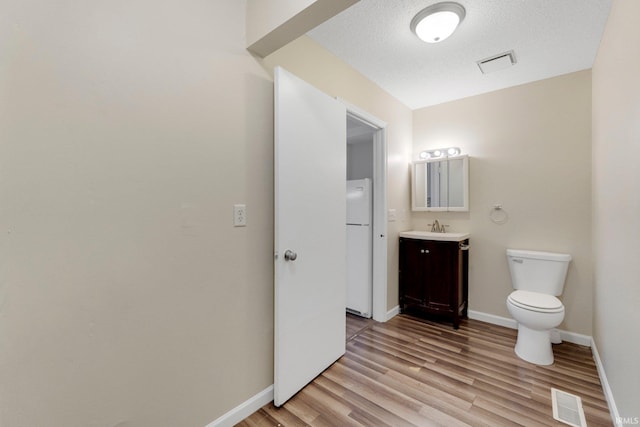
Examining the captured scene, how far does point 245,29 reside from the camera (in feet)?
5.05

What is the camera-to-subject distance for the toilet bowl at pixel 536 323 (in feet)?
6.56

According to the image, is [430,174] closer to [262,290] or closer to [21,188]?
[262,290]

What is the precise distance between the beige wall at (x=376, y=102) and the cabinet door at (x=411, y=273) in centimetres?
7

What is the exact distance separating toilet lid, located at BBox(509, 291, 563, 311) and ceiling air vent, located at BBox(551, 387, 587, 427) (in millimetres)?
525

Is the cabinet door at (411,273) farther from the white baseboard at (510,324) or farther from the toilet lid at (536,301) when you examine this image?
the toilet lid at (536,301)

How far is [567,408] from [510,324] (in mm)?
1173

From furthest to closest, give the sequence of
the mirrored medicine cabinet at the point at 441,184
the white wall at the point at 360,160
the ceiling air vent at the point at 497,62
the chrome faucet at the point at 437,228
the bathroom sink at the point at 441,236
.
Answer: the white wall at the point at 360,160, the chrome faucet at the point at 437,228, the mirrored medicine cabinet at the point at 441,184, the bathroom sink at the point at 441,236, the ceiling air vent at the point at 497,62

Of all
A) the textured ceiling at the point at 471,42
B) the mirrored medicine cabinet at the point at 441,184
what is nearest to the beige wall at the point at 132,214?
the textured ceiling at the point at 471,42

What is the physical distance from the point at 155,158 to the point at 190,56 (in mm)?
530

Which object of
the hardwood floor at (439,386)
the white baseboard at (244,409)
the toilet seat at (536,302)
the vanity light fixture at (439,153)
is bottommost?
the hardwood floor at (439,386)

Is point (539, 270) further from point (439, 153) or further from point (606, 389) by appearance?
point (439, 153)

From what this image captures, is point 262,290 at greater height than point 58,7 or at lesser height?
lesser

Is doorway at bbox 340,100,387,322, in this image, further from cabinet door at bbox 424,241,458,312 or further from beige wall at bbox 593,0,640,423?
beige wall at bbox 593,0,640,423

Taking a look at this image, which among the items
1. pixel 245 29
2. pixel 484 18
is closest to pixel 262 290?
pixel 245 29
